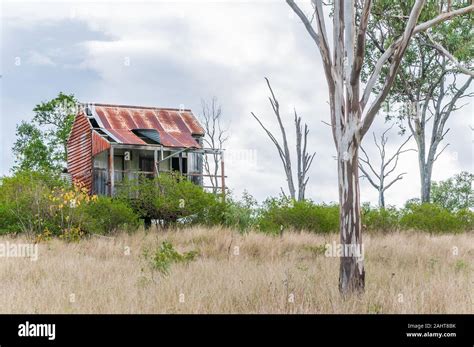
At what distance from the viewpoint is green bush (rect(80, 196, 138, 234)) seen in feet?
62.1

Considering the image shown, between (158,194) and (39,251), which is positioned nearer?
(39,251)

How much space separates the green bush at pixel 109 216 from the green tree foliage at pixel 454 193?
18.8m

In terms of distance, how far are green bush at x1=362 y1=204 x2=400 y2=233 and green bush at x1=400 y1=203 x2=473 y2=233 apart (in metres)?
0.34

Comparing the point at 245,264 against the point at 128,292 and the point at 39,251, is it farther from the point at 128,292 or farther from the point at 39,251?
the point at 39,251

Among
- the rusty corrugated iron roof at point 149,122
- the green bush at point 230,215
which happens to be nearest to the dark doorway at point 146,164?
the rusty corrugated iron roof at point 149,122

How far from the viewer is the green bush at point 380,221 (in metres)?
20.8

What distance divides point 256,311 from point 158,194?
14.9 m

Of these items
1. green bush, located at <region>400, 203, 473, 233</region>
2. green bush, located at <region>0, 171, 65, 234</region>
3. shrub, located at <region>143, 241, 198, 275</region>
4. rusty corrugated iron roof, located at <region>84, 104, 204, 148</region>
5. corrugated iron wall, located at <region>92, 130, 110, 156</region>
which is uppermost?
rusty corrugated iron roof, located at <region>84, 104, 204, 148</region>

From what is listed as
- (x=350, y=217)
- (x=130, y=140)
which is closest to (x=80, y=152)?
(x=130, y=140)

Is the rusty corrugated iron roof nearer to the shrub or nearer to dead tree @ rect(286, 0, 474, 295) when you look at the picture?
the shrub

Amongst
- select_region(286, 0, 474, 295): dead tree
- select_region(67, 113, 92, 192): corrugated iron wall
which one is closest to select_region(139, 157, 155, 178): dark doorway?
select_region(67, 113, 92, 192): corrugated iron wall
